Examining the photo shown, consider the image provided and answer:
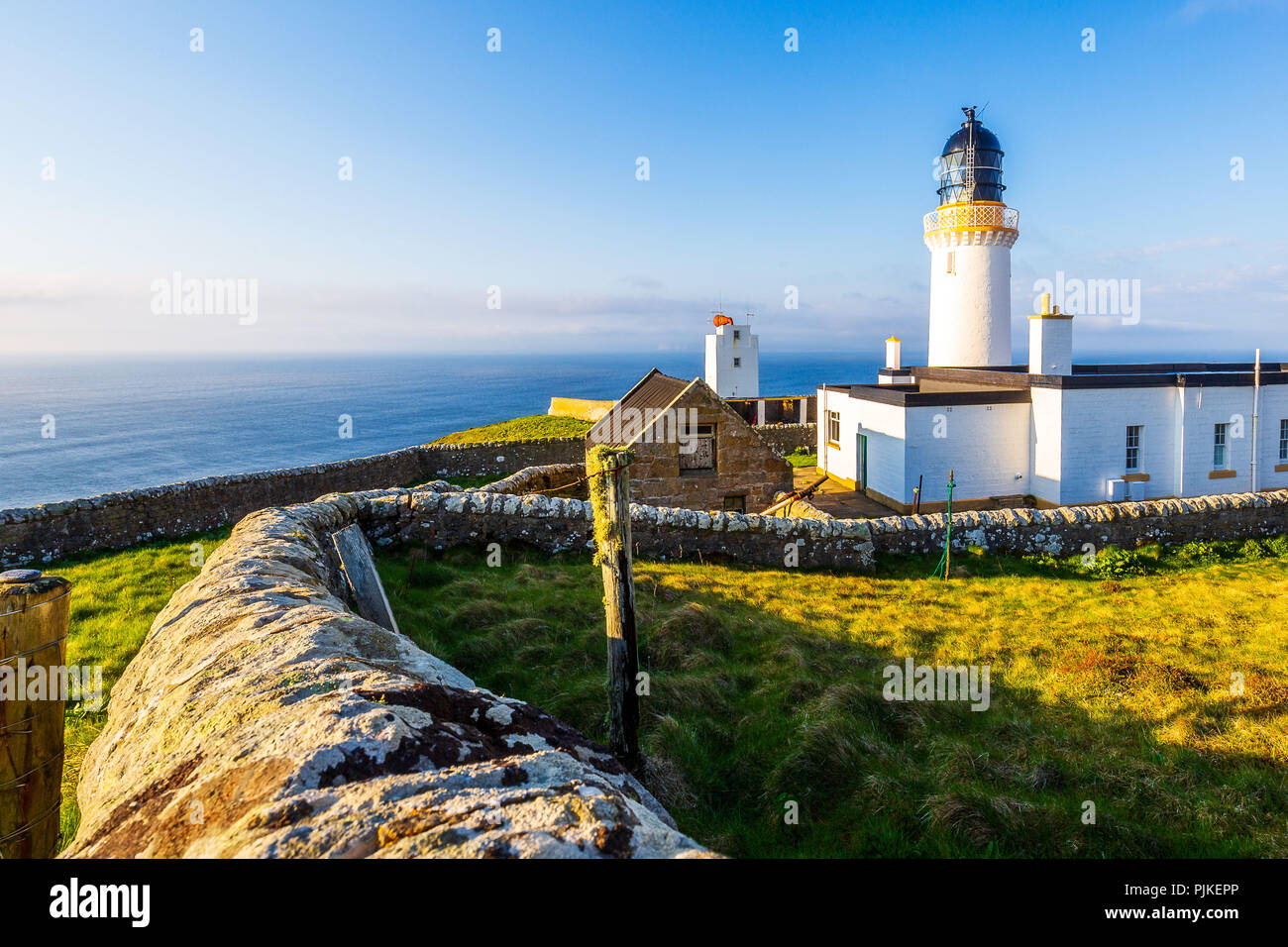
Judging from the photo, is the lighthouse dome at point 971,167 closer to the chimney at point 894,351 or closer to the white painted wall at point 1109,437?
the chimney at point 894,351

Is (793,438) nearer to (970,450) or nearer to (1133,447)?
(970,450)

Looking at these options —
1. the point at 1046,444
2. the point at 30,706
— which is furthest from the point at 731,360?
the point at 30,706

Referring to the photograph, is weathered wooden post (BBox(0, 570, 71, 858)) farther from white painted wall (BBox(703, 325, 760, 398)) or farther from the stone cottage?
white painted wall (BBox(703, 325, 760, 398))

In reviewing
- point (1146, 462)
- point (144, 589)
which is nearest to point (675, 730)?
point (144, 589)

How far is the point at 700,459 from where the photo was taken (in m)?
17.4

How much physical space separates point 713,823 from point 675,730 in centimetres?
118

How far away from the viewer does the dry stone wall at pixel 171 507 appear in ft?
46.1

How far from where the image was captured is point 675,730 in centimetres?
634

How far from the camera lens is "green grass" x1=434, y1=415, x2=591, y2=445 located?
34.8 metres

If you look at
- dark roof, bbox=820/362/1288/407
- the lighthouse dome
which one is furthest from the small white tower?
dark roof, bbox=820/362/1288/407

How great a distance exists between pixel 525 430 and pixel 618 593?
32397 mm
